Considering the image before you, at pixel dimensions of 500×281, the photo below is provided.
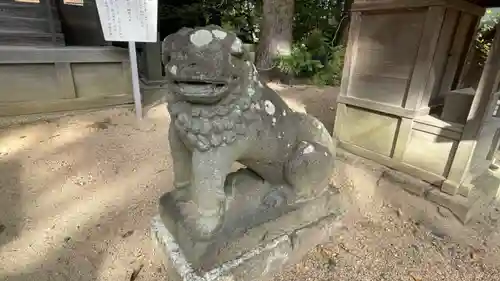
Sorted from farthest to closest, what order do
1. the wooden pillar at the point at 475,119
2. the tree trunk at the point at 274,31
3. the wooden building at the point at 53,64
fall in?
the tree trunk at the point at 274,31, the wooden building at the point at 53,64, the wooden pillar at the point at 475,119

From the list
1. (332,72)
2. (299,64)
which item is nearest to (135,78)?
(299,64)

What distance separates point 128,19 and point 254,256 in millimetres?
→ 3074

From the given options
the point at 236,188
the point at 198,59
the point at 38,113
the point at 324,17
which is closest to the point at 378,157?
the point at 236,188

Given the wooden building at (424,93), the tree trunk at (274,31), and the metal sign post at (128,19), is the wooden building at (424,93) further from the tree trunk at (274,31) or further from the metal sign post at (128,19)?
the tree trunk at (274,31)

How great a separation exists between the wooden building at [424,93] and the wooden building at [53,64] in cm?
325

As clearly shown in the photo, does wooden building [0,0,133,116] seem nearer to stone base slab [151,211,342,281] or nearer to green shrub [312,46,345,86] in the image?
stone base slab [151,211,342,281]

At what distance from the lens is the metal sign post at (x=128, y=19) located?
3158mm

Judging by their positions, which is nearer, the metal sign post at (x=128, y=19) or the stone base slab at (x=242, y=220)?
the stone base slab at (x=242, y=220)

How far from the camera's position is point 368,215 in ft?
7.45

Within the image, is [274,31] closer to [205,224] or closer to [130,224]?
[130,224]

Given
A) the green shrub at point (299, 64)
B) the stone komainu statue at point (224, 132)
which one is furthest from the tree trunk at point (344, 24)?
the stone komainu statue at point (224, 132)

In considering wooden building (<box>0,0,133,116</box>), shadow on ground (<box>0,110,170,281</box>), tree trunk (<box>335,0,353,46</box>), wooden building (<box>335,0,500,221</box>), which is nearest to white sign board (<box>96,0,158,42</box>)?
wooden building (<box>0,0,133,116</box>)

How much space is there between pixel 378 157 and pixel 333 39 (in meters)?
5.25

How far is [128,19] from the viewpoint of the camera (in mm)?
3273
